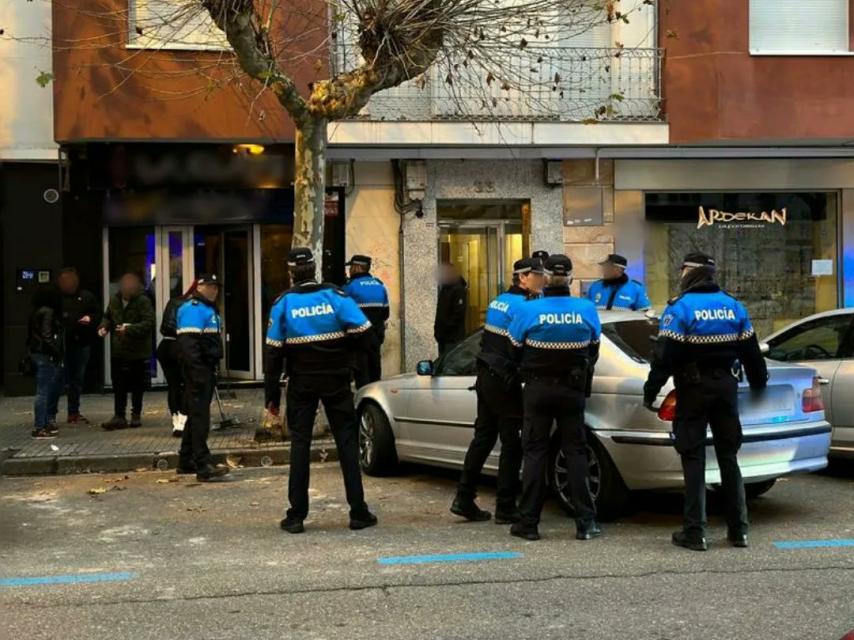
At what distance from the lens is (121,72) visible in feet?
40.6

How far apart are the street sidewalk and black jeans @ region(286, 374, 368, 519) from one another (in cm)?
296

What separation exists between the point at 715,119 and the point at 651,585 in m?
9.49

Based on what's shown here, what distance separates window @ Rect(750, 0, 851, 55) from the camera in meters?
13.4

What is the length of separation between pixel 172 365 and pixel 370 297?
226cm

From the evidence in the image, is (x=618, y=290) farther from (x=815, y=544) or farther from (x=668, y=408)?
(x=815, y=544)

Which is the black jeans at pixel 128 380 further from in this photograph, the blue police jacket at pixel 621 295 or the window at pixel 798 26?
the window at pixel 798 26

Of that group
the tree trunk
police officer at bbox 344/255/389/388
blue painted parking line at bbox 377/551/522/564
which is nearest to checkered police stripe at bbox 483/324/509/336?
blue painted parking line at bbox 377/551/522/564

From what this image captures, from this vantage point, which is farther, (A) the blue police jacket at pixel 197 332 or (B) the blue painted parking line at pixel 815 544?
(A) the blue police jacket at pixel 197 332

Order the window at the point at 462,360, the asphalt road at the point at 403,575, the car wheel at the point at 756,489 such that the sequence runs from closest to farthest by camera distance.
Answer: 1. the asphalt road at the point at 403,575
2. the car wheel at the point at 756,489
3. the window at the point at 462,360

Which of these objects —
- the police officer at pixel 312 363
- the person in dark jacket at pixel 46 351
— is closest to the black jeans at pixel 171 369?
the person in dark jacket at pixel 46 351

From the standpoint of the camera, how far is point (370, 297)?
34.3ft

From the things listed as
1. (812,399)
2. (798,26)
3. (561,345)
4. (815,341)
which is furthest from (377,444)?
(798,26)

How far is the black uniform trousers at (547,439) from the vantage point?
5.97 meters

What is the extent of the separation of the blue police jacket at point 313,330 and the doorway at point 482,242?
8.02 m
